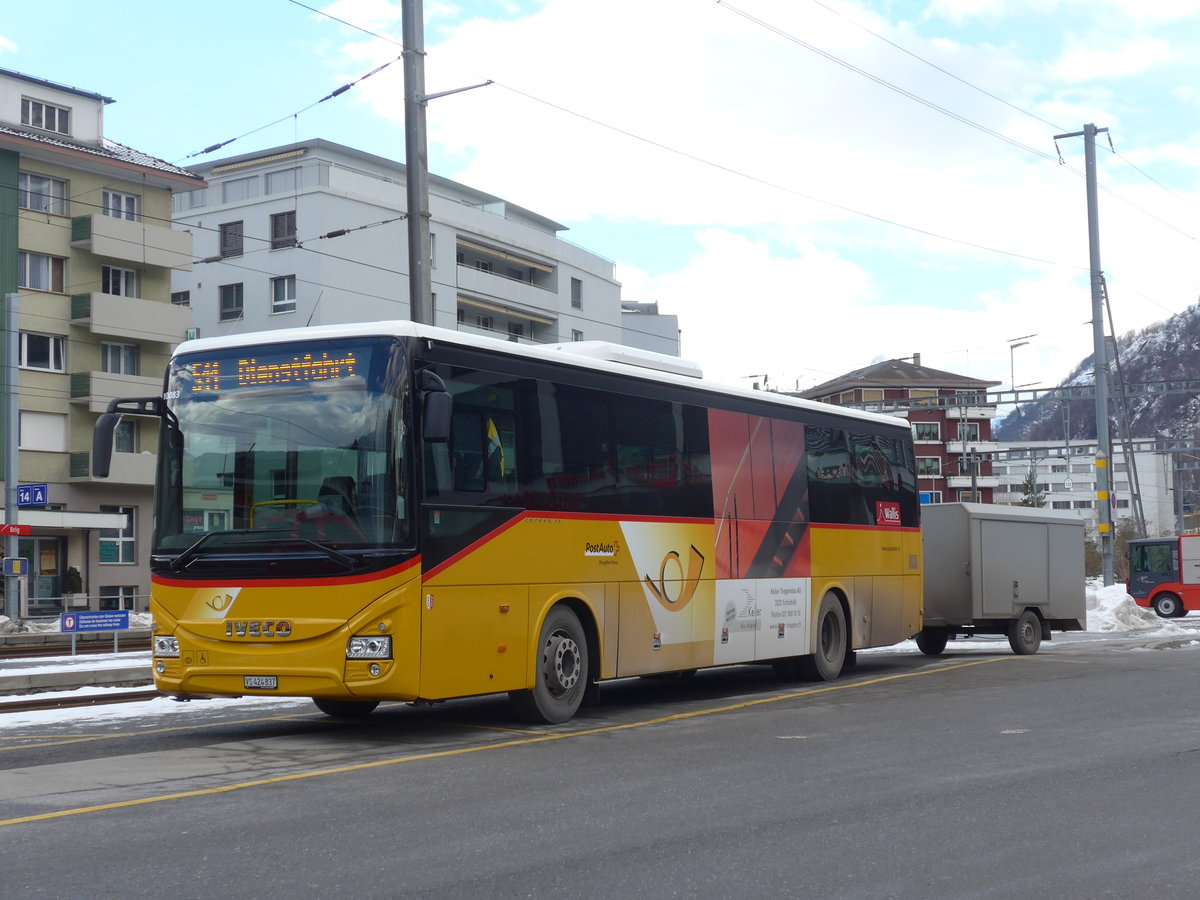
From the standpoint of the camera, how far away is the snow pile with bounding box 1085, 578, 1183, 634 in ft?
118

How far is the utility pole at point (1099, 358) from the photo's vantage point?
1538 inches

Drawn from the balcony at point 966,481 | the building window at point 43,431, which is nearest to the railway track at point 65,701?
the building window at point 43,431

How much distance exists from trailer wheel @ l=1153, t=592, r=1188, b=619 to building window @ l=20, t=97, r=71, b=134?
41447mm

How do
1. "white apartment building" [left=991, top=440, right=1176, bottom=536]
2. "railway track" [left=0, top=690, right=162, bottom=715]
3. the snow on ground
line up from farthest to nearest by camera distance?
"white apartment building" [left=991, top=440, right=1176, bottom=536] < "railway track" [left=0, top=690, right=162, bottom=715] < the snow on ground

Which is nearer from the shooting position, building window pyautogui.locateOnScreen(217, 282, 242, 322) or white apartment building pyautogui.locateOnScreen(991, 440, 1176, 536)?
building window pyautogui.locateOnScreen(217, 282, 242, 322)

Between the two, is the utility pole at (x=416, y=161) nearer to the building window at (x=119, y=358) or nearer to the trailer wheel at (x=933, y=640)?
the trailer wheel at (x=933, y=640)

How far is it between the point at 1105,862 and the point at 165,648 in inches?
304

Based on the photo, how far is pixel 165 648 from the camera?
38.1 feet

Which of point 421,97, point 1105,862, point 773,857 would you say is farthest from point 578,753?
point 421,97

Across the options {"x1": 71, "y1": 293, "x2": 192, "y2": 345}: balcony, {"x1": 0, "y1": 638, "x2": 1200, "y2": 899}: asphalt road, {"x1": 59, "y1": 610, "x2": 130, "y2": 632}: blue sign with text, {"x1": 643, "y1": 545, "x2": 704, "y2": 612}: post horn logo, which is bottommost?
{"x1": 0, "y1": 638, "x2": 1200, "y2": 899}: asphalt road

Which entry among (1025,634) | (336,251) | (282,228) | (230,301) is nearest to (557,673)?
(1025,634)

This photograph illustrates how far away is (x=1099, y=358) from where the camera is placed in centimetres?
3884

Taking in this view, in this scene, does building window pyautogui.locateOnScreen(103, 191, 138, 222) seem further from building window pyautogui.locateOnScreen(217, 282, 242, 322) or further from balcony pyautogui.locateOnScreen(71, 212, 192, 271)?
building window pyautogui.locateOnScreen(217, 282, 242, 322)

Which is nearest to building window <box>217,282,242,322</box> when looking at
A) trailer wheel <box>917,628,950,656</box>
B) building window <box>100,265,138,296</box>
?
building window <box>100,265,138,296</box>
